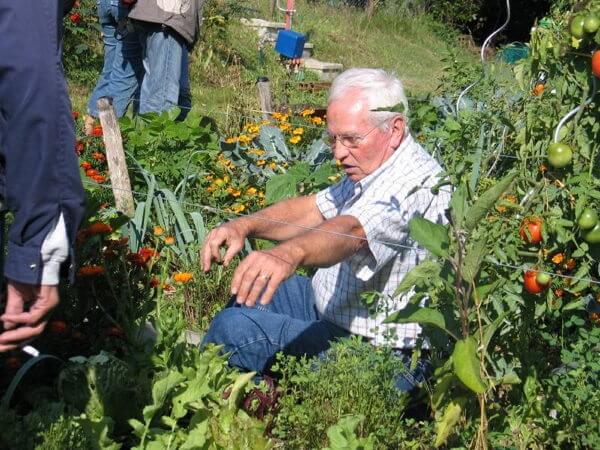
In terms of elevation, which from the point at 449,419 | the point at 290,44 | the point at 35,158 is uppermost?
the point at 35,158

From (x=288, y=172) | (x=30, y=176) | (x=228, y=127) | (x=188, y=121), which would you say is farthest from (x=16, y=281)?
(x=228, y=127)

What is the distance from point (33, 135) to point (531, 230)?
1.33 m

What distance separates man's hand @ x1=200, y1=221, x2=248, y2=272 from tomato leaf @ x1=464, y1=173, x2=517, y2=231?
73cm

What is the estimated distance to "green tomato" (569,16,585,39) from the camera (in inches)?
97.3

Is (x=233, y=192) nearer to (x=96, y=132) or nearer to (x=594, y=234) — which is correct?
(x=96, y=132)

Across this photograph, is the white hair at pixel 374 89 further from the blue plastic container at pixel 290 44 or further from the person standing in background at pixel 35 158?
the blue plastic container at pixel 290 44

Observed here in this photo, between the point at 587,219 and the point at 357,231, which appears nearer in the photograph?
the point at 587,219

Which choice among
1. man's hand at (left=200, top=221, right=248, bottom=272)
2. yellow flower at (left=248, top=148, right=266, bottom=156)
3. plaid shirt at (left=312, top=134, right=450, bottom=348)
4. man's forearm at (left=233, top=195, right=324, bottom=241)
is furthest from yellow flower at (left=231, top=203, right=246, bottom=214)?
man's hand at (left=200, top=221, right=248, bottom=272)

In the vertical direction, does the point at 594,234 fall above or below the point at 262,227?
above

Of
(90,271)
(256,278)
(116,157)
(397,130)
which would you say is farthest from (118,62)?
(256,278)

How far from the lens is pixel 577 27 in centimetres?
247

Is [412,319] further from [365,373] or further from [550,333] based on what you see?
[550,333]

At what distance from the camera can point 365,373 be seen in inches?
103

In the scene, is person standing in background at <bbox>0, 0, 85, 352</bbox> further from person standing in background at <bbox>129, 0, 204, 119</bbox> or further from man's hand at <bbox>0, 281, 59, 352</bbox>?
person standing in background at <bbox>129, 0, 204, 119</bbox>
